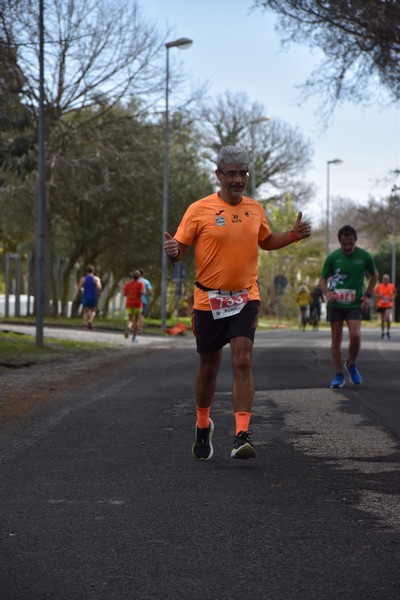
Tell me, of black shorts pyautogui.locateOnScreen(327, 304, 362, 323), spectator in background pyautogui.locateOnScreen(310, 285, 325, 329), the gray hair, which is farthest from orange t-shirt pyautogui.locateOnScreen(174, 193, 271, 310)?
spectator in background pyautogui.locateOnScreen(310, 285, 325, 329)

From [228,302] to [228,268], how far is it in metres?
0.21

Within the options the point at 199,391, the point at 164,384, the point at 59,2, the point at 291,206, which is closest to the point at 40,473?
the point at 199,391

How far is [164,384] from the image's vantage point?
13.4m

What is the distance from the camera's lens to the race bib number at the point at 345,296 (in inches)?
510

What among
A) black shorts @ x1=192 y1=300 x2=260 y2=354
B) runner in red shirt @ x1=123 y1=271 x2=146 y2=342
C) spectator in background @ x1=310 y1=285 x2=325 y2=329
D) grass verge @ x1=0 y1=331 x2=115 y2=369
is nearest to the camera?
black shorts @ x1=192 y1=300 x2=260 y2=354

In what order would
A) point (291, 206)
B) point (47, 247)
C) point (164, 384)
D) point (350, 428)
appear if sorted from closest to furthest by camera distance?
1. point (350, 428)
2. point (164, 384)
3. point (47, 247)
4. point (291, 206)

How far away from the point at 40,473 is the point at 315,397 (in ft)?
18.0

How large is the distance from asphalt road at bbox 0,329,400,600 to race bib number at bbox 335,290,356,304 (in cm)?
252

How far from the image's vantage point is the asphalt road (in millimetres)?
4117

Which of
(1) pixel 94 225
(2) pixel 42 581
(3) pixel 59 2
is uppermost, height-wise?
(3) pixel 59 2

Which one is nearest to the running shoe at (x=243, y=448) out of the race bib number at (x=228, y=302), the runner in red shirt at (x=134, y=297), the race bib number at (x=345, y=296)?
the race bib number at (x=228, y=302)

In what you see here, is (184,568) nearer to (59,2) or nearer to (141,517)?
A: (141,517)

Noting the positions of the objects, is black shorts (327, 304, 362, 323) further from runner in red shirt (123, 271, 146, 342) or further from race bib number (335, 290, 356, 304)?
runner in red shirt (123, 271, 146, 342)

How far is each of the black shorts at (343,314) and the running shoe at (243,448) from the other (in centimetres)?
622
